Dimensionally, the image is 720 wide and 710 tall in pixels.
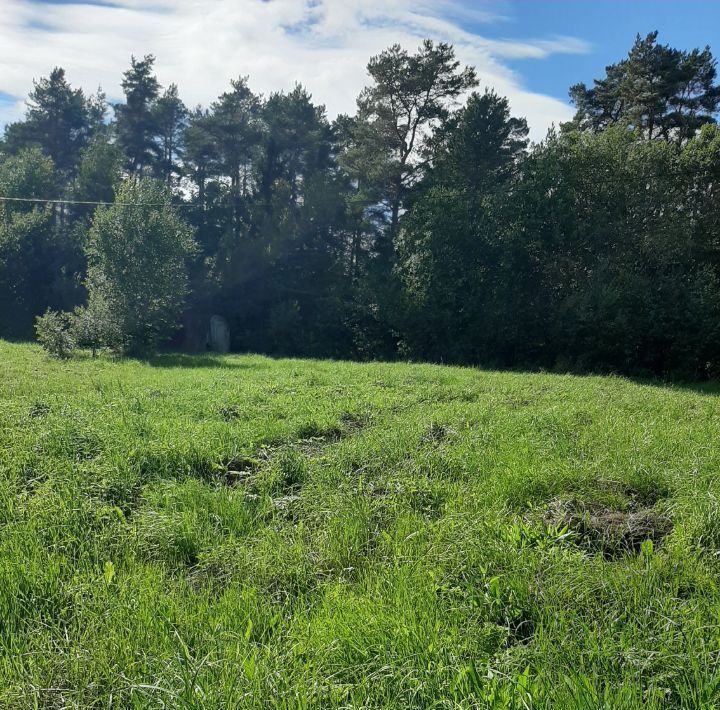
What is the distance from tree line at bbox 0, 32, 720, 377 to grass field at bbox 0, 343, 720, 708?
45.1ft

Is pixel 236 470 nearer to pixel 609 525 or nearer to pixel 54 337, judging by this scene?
pixel 609 525

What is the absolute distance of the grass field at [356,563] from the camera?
2646 millimetres

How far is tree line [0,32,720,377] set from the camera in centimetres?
1947

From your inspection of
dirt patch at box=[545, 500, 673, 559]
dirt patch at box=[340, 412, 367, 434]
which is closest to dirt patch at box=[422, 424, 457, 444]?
dirt patch at box=[340, 412, 367, 434]

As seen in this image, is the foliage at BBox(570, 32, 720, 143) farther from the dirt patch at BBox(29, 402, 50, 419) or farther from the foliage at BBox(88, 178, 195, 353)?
the dirt patch at BBox(29, 402, 50, 419)

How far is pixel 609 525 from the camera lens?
430 cm

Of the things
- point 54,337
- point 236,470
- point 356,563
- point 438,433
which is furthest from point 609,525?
point 54,337

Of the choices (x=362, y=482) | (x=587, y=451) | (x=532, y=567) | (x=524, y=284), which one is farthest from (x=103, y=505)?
(x=524, y=284)

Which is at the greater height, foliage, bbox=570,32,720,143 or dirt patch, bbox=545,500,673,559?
foliage, bbox=570,32,720,143

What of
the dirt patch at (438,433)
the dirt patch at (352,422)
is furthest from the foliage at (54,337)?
the dirt patch at (438,433)

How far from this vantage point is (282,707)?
2.47 m

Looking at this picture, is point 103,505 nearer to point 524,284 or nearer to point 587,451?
point 587,451

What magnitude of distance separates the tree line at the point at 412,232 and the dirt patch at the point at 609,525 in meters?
15.6

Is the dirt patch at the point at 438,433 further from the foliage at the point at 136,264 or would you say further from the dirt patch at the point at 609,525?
the foliage at the point at 136,264
